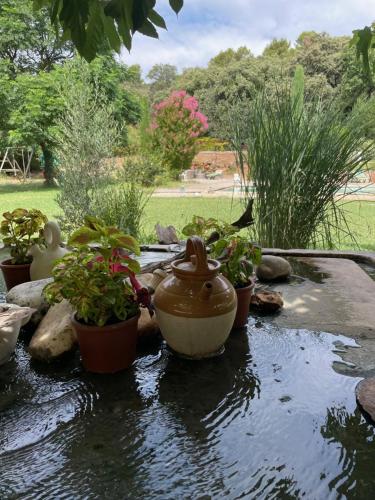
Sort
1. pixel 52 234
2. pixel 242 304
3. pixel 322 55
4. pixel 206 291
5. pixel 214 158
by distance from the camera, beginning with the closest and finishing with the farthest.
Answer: pixel 206 291, pixel 242 304, pixel 52 234, pixel 214 158, pixel 322 55

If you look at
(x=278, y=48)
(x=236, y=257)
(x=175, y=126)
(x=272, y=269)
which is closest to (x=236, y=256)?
(x=236, y=257)

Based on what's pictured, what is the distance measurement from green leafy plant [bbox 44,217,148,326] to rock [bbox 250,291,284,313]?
55 cm

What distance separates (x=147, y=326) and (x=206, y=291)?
0.94 ft

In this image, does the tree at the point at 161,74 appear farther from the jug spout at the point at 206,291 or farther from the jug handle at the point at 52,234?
the jug spout at the point at 206,291

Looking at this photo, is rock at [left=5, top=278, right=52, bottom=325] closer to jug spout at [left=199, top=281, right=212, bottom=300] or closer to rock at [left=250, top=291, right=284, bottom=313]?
jug spout at [left=199, top=281, right=212, bottom=300]

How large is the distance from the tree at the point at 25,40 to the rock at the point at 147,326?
13.1 m

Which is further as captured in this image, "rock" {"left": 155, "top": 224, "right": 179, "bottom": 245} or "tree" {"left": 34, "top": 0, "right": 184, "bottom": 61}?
"rock" {"left": 155, "top": 224, "right": 179, "bottom": 245}

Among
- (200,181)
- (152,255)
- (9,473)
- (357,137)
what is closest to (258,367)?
(9,473)

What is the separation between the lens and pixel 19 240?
164cm

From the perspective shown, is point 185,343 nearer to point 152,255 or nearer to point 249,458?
point 249,458

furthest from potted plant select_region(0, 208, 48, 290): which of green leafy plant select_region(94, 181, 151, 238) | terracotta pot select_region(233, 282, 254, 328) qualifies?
green leafy plant select_region(94, 181, 151, 238)

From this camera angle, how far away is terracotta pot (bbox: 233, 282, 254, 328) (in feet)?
4.62

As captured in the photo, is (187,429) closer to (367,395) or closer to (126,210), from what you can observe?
(367,395)

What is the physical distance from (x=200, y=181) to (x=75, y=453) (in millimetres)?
13664
